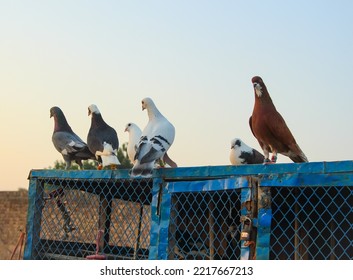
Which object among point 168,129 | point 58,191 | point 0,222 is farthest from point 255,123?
point 0,222

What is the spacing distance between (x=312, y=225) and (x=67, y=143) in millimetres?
3012

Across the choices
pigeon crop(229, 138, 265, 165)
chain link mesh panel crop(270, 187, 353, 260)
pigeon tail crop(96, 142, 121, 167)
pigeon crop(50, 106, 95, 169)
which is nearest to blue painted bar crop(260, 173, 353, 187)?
chain link mesh panel crop(270, 187, 353, 260)

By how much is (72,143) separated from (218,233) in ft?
6.61

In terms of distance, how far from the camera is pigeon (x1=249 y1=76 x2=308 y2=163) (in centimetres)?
603

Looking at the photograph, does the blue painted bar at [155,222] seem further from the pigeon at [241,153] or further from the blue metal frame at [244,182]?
the pigeon at [241,153]

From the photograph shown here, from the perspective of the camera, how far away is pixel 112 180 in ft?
20.3

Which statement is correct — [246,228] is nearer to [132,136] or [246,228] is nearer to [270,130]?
[270,130]

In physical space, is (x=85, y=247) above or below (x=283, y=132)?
below

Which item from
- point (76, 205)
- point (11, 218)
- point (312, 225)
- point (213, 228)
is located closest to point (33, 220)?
point (76, 205)

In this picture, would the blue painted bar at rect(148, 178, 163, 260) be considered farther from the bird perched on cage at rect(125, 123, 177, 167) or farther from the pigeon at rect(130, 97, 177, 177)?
the bird perched on cage at rect(125, 123, 177, 167)

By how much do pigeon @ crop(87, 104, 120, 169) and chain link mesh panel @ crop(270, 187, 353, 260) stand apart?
A: 6.06 ft

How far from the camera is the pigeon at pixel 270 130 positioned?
19.8 ft

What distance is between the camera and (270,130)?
6.04 metres
